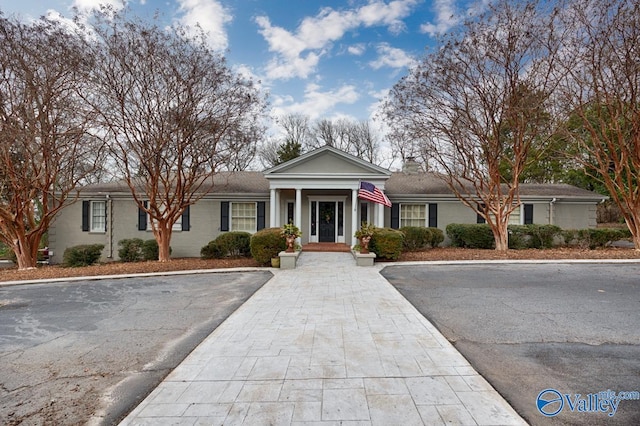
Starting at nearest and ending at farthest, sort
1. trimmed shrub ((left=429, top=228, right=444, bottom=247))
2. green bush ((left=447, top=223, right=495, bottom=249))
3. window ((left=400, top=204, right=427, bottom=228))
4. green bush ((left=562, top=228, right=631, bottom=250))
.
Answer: green bush ((left=562, top=228, right=631, bottom=250)) → green bush ((left=447, top=223, right=495, bottom=249)) → trimmed shrub ((left=429, top=228, right=444, bottom=247)) → window ((left=400, top=204, right=427, bottom=228))

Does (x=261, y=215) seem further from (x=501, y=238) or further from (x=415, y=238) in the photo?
(x=501, y=238)

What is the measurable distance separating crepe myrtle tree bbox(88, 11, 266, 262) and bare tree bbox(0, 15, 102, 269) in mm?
880

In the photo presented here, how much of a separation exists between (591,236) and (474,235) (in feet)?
17.1

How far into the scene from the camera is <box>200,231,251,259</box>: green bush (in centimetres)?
1239

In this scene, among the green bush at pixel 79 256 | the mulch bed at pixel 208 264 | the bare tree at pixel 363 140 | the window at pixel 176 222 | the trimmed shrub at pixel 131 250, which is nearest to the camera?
the mulch bed at pixel 208 264

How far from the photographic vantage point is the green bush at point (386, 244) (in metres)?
10.8

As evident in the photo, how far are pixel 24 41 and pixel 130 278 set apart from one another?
9037 millimetres

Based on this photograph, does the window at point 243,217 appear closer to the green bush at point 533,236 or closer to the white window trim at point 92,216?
the white window trim at point 92,216

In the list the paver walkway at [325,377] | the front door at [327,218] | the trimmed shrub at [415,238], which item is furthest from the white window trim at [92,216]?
the trimmed shrub at [415,238]

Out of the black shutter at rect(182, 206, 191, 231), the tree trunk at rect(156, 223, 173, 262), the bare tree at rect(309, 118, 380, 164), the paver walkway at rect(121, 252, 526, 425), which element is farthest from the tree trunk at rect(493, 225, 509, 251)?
the bare tree at rect(309, 118, 380, 164)

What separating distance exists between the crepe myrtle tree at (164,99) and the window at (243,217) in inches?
128

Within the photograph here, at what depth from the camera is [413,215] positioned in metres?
15.3

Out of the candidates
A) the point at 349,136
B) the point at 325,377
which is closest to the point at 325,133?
the point at 349,136

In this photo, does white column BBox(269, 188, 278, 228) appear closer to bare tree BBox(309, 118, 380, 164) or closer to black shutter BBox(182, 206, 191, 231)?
black shutter BBox(182, 206, 191, 231)
